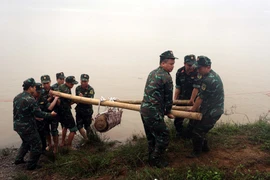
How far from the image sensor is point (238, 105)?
9.62m

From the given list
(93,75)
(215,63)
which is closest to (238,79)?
(215,63)

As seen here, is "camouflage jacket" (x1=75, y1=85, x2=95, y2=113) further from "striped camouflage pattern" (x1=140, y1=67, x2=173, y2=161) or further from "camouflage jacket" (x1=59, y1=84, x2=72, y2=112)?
"striped camouflage pattern" (x1=140, y1=67, x2=173, y2=161)

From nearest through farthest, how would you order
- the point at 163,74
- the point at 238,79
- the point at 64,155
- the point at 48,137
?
the point at 163,74 < the point at 64,155 < the point at 48,137 < the point at 238,79

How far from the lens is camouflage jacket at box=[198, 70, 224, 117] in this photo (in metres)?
3.71

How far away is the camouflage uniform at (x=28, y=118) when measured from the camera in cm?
418

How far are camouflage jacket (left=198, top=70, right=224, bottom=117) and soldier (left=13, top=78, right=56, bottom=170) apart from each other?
2567 mm

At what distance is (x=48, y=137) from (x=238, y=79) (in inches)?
411

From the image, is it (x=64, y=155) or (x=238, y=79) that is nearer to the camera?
(x=64, y=155)

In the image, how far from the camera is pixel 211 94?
3.74 m

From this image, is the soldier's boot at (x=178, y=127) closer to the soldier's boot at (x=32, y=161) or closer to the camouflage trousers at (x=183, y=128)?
the camouflage trousers at (x=183, y=128)

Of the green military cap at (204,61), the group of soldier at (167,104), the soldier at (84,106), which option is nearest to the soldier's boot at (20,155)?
the soldier at (84,106)

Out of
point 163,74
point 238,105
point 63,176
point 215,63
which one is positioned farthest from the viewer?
point 215,63

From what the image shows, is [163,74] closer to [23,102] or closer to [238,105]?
[23,102]

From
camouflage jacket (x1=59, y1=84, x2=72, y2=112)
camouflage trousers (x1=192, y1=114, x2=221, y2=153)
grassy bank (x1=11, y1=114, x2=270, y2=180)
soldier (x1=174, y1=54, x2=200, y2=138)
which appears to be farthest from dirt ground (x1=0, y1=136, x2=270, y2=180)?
camouflage jacket (x1=59, y1=84, x2=72, y2=112)
